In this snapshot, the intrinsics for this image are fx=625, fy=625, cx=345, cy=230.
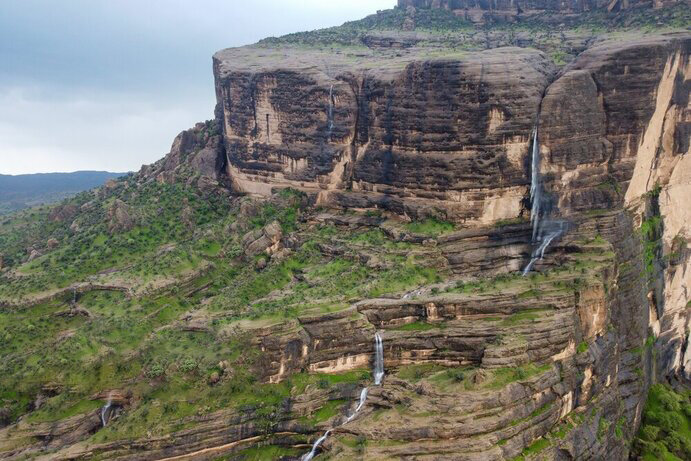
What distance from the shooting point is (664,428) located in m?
39.1

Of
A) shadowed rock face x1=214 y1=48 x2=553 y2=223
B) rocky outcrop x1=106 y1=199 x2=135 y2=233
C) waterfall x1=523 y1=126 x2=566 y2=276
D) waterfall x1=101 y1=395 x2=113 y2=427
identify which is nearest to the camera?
waterfall x1=101 y1=395 x2=113 y2=427

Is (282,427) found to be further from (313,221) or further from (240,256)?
(313,221)

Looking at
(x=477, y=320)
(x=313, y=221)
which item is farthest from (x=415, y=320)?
(x=313, y=221)

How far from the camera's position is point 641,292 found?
40062 mm

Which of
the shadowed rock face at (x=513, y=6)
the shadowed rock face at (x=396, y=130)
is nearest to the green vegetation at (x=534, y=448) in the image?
the shadowed rock face at (x=396, y=130)

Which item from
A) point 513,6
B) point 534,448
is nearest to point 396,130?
point 534,448

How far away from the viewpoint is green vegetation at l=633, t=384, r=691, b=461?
3722 centimetres

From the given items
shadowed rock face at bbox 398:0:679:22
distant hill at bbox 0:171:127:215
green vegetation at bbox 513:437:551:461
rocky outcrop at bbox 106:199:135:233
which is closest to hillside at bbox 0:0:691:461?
green vegetation at bbox 513:437:551:461

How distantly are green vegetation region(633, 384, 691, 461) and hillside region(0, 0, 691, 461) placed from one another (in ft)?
0.61

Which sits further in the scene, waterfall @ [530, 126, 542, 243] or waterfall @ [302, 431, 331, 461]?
waterfall @ [530, 126, 542, 243]

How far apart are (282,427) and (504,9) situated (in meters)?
52.8

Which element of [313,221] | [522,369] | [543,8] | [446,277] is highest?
[543,8]

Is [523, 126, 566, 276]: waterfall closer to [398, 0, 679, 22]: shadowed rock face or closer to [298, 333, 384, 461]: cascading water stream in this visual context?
[298, 333, 384, 461]: cascading water stream

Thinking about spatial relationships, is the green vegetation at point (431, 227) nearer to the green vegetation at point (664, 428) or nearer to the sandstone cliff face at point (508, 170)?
the sandstone cliff face at point (508, 170)
